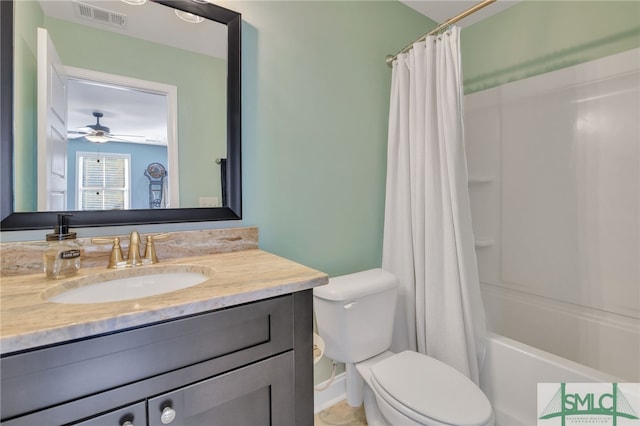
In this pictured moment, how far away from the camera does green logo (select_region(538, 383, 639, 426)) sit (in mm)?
1083

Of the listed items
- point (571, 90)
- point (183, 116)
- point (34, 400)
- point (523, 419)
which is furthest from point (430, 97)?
point (34, 400)

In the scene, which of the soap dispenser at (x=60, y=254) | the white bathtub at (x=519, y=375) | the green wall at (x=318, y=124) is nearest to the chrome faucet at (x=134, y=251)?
the soap dispenser at (x=60, y=254)

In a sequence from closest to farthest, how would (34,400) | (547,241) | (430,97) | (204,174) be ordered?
1. (34,400)
2. (204,174)
3. (430,97)
4. (547,241)

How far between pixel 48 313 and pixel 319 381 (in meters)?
1.35

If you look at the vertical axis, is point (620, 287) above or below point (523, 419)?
above

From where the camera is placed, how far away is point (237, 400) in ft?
2.47

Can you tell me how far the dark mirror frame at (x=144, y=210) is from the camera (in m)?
0.92

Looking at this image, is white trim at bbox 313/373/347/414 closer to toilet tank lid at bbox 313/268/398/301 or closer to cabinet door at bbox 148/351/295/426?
toilet tank lid at bbox 313/268/398/301

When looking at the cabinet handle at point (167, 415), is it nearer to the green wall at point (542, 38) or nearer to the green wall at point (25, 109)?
the green wall at point (25, 109)

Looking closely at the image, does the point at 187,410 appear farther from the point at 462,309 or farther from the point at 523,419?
the point at 523,419

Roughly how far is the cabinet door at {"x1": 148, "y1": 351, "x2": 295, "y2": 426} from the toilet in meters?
0.49

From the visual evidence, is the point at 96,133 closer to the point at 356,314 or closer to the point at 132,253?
the point at 132,253

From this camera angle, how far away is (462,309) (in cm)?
145

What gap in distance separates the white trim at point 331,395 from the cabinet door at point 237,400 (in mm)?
894
